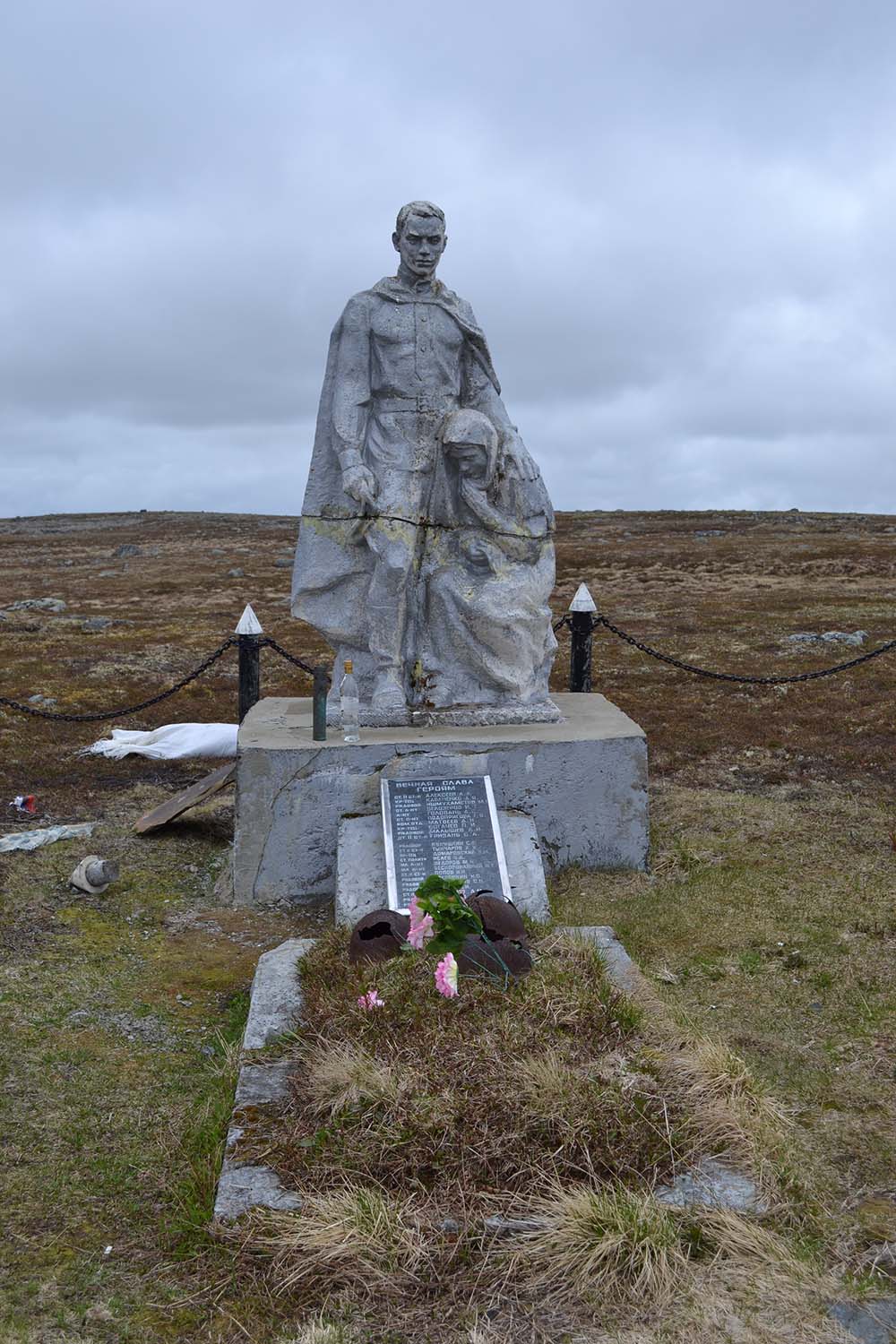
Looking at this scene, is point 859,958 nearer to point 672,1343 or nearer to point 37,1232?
point 672,1343

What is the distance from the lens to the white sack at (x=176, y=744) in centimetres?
1031

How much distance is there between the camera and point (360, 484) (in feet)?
23.2

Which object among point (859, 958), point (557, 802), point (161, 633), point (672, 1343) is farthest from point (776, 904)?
point (161, 633)

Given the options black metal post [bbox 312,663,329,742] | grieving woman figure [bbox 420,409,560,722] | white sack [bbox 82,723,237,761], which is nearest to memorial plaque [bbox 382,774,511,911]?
black metal post [bbox 312,663,329,742]

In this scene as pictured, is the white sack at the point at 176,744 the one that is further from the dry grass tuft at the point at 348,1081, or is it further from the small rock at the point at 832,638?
the small rock at the point at 832,638

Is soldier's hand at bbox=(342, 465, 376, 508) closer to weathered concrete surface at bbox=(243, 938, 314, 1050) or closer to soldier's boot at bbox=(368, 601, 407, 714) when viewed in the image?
soldier's boot at bbox=(368, 601, 407, 714)

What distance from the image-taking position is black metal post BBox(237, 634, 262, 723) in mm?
9203

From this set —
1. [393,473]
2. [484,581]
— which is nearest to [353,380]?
[393,473]

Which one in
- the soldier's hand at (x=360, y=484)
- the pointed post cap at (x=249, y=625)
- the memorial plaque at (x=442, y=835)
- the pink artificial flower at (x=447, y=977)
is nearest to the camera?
the pink artificial flower at (x=447, y=977)

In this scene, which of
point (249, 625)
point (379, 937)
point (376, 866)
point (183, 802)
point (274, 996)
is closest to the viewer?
point (274, 996)

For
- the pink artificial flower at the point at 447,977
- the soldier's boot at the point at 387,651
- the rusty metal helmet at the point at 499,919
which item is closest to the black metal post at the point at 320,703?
the soldier's boot at the point at 387,651

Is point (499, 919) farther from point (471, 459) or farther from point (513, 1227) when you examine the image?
point (471, 459)

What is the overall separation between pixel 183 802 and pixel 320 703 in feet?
5.52

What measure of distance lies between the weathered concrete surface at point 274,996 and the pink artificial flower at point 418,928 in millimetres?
589
